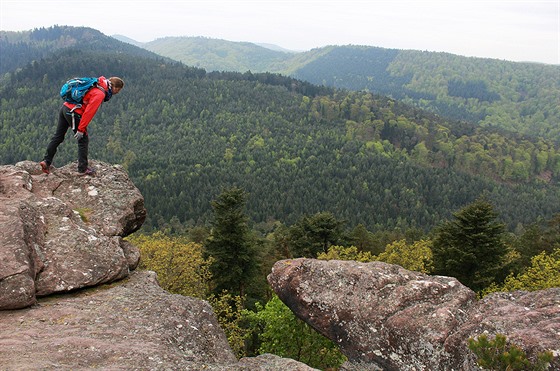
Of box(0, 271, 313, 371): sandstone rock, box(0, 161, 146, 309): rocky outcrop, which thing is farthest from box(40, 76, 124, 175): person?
box(0, 271, 313, 371): sandstone rock

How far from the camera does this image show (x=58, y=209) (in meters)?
15.2

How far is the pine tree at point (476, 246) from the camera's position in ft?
114

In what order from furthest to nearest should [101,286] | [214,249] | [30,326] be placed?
[214,249] < [101,286] < [30,326]

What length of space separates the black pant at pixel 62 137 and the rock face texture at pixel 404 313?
9.91m

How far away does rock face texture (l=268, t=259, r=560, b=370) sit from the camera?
40.7 ft

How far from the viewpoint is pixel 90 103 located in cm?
1548

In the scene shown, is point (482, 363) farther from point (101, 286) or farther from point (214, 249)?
point (214, 249)

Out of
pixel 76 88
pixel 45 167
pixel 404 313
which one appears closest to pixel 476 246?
pixel 404 313

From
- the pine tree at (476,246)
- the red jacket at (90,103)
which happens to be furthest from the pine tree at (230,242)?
the red jacket at (90,103)

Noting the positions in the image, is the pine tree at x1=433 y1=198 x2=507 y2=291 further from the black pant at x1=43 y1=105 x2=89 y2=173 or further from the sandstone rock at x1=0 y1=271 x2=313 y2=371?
the black pant at x1=43 y1=105 x2=89 y2=173

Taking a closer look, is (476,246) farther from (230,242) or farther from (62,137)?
(62,137)

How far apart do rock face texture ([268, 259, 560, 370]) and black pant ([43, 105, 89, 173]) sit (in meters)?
9.91

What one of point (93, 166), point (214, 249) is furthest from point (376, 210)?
point (93, 166)

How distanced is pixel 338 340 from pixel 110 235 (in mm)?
9921
